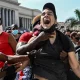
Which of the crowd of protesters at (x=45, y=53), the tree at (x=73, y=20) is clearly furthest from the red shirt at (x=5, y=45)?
the tree at (x=73, y=20)

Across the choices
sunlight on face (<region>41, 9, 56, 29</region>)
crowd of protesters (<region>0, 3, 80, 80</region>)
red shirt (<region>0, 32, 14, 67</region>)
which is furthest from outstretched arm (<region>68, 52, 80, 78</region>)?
red shirt (<region>0, 32, 14, 67</region>)

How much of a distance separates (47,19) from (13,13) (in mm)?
73091

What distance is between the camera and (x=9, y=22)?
7238 cm

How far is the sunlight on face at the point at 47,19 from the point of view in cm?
277

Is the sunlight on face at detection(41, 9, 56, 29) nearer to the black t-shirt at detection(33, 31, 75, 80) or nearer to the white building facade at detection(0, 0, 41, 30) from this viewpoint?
the black t-shirt at detection(33, 31, 75, 80)

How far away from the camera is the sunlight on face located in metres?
2.77

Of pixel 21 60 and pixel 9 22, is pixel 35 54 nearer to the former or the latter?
pixel 21 60

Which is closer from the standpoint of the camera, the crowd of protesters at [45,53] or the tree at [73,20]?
the crowd of protesters at [45,53]

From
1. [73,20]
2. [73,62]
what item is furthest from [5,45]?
[73,20]

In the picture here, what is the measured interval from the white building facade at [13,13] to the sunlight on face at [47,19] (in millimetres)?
65606

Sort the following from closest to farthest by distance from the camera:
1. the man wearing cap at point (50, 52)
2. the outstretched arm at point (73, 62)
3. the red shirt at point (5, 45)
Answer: the man wearing cap at point (50, 52), the outstretched arm at point (73, 62), the red shirt at point (5, 45)

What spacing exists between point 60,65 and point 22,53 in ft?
1.25

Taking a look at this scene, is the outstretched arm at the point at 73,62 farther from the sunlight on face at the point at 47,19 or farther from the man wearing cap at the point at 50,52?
the sunlight on face at the point at 47,19

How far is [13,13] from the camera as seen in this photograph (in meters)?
75.4
